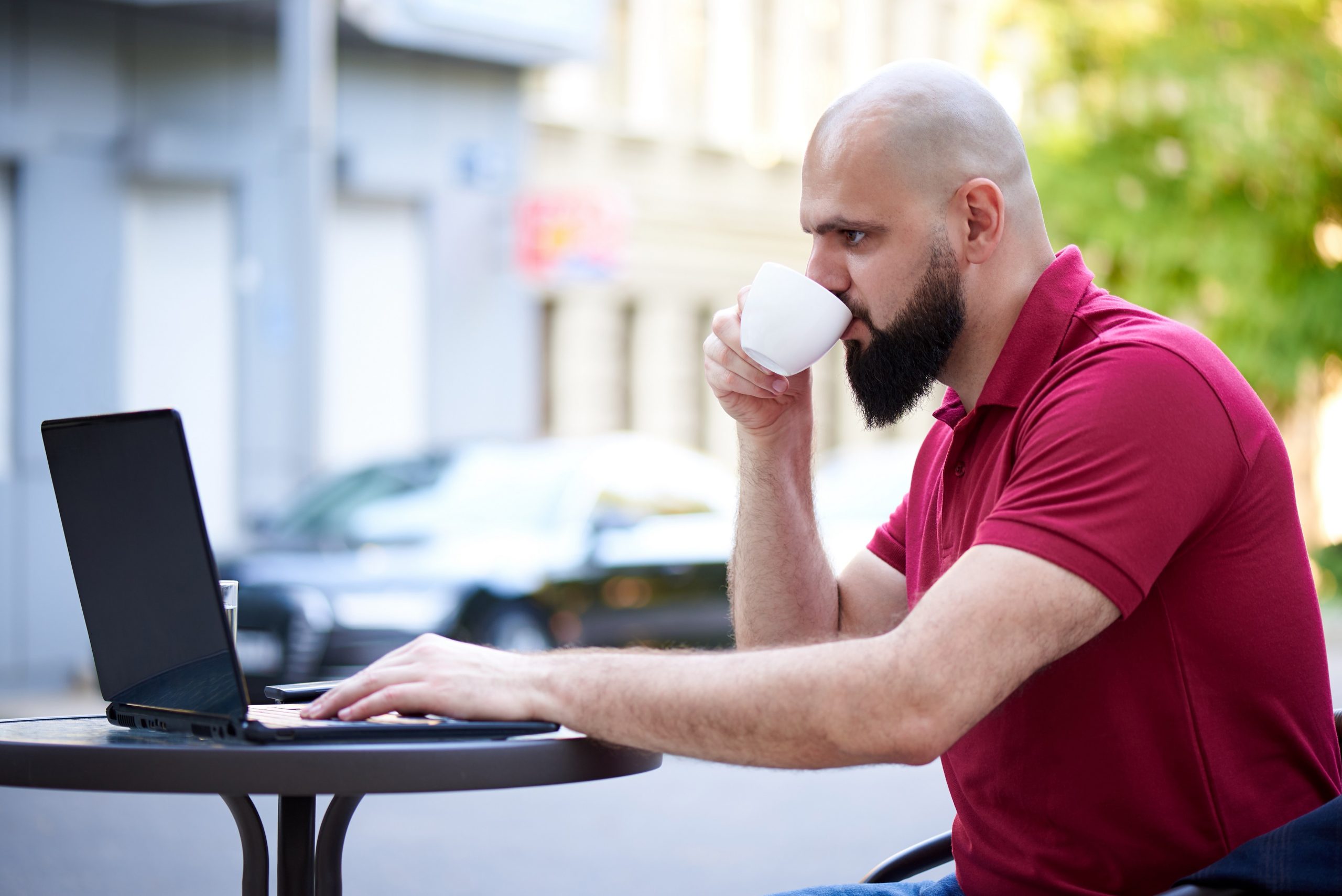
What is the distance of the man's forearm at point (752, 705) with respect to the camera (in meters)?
1.87

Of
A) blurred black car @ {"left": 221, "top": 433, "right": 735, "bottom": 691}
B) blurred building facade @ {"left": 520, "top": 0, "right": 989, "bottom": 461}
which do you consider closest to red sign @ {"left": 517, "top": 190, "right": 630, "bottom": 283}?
blurred building facade @ {"left": 520, "top": 0, "right": 989, "bottom": 461}

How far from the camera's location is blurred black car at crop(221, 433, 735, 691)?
941cm

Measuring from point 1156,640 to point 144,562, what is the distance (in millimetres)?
1184

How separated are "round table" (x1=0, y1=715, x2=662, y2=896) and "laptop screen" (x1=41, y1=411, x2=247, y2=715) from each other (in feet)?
0.26

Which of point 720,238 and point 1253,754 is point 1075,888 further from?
point 720,238

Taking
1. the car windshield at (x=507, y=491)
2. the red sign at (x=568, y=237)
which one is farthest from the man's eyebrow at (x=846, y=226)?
the red sign at (x=568, y=237)

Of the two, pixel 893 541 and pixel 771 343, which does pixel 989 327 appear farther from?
pixel 893 541

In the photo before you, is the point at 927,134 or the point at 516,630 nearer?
the point at 927,134

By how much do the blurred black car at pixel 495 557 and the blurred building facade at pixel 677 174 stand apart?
6181 millimetres

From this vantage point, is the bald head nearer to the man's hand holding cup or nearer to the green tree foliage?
the man's hand holding cup

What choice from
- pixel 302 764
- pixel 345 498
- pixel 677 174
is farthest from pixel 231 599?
pixel 677 174

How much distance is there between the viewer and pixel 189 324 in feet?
45.4

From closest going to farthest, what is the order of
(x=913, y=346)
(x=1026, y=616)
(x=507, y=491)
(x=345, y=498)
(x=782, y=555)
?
1. (x=1026, y=616)
2. (x=913, y=346)
3. (x=782, y=555)
4. (x=507, y=491)
5. (x=345, y=498)

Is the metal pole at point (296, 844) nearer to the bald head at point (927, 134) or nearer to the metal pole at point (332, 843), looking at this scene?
the metal pole at point (332, 843)
